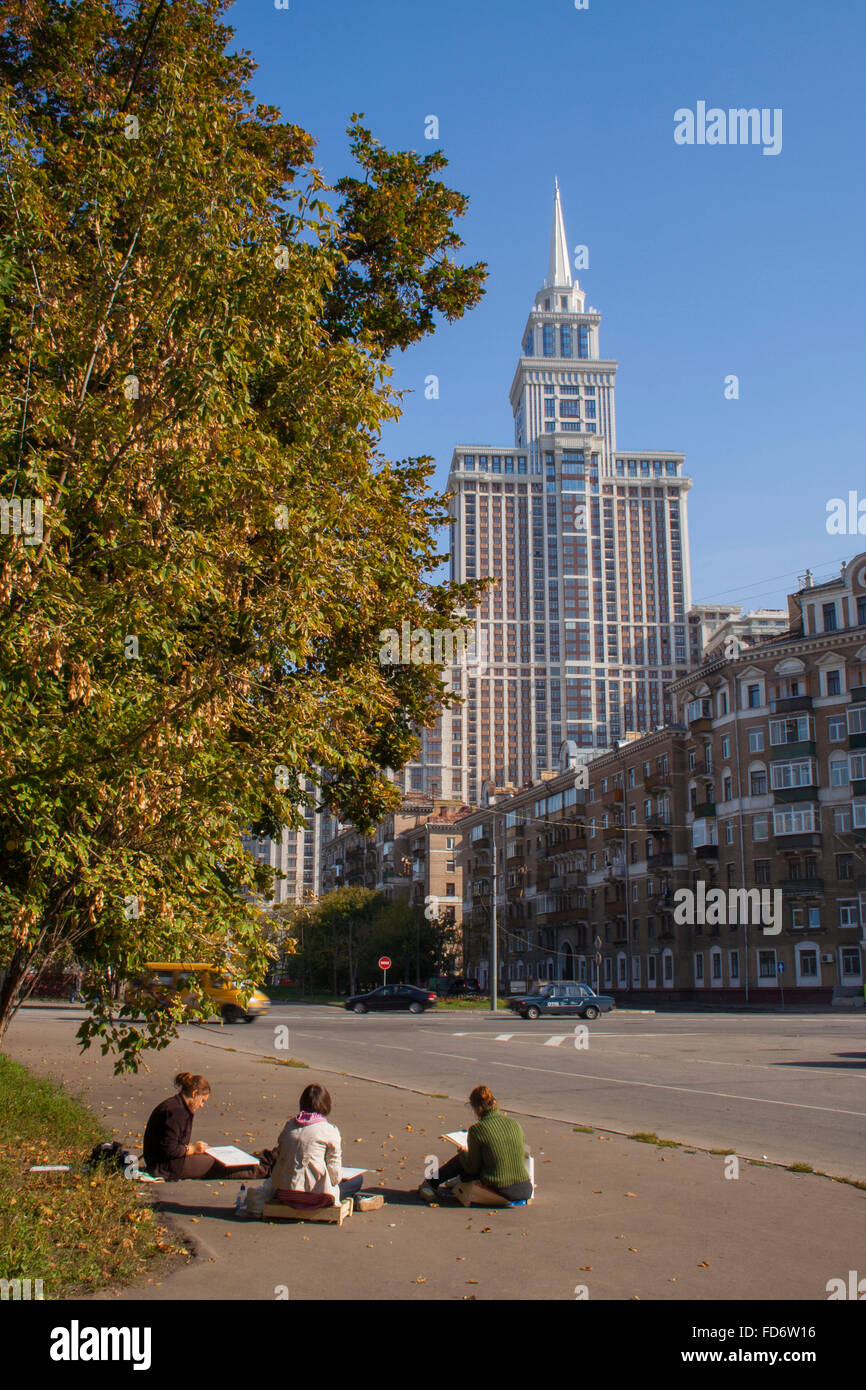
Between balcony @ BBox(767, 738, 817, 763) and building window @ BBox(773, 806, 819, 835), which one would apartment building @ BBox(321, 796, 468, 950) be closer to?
building window @ BBox(773, 806, 819, 835)

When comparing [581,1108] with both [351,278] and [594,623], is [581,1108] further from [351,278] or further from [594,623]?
[594,623]

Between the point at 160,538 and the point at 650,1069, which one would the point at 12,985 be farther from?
the point at 650,1069

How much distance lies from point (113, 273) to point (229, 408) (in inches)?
65.1

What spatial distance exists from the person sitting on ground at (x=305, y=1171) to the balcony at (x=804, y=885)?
54089 millimetres

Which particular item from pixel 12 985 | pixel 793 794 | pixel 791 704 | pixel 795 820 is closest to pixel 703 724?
pixel 791 704

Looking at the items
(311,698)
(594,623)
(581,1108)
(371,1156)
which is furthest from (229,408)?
(594,623)

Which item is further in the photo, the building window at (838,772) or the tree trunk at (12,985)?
the building window at (838,772)

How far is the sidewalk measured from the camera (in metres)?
6.51

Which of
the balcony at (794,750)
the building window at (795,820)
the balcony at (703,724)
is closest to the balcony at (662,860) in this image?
the balcony at (703,724)

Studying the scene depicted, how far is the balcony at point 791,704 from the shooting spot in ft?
197

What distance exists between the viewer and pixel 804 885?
5862 cm

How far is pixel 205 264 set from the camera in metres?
8.80

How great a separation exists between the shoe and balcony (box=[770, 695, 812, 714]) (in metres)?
55.5

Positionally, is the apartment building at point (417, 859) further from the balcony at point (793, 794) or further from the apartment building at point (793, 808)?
the balcony at point (793, 794)
